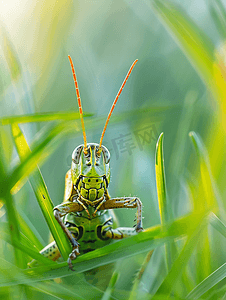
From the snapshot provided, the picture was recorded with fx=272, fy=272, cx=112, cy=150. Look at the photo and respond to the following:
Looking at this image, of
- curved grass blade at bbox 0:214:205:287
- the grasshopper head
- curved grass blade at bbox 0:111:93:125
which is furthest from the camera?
the grasshopper head

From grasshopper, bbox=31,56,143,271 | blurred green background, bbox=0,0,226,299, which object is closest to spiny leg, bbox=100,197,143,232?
grasshopper, bbox=31,56,143,271

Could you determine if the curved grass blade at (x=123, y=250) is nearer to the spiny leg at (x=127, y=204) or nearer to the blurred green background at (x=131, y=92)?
the blurred green background at (x=131, y=92)

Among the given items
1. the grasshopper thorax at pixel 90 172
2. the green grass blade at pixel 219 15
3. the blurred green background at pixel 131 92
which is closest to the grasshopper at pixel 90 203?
the grasshopper thorax at pixel 90 172

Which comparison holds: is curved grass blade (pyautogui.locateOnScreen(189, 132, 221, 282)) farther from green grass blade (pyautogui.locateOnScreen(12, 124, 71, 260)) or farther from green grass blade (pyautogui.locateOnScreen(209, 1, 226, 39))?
green grass blade (pyautogui.locateOnScreen(209, 1, 226, 39))

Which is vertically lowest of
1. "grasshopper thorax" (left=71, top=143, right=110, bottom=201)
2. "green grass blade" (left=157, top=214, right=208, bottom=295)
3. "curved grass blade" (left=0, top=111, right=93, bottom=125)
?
"green grass blade" (left=157, top=214, right=208, bottom=295)

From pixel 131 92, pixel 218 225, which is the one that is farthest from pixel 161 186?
pixel 131 92

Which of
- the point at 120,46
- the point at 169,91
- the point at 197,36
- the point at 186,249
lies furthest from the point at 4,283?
the point at 120,46
